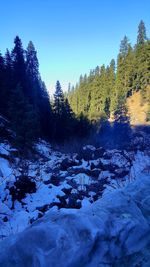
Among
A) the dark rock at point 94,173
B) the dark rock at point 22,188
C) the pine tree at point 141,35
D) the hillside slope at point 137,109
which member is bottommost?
the dark rock at point 94,173

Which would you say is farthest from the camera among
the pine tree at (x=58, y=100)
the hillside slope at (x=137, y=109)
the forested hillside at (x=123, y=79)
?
the forested hillside at (x=123, y=79)

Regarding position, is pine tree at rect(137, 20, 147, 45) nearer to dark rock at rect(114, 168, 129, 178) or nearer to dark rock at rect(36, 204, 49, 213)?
dark rock at rect(114, 168, 129, 178)

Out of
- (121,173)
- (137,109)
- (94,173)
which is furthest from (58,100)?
(121,173)

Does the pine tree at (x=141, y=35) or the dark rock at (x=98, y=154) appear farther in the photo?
the pine tree at (x=141, y=35)

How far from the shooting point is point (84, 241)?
325cm

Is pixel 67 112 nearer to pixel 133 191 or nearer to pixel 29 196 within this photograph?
pixel 29 196

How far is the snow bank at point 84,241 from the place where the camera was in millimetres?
3051

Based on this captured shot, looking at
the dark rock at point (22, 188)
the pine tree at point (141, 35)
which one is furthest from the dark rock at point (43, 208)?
the pine tree at point (141, 35)

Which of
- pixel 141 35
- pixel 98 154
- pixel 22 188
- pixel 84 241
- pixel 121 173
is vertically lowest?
pixel 98 154

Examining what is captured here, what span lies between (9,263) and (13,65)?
36638 millimetres

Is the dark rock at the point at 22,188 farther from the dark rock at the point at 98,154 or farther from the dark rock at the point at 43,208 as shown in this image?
the dark rock at the point at 98,154

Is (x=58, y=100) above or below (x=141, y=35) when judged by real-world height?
below

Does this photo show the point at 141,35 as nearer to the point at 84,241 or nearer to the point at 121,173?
the point at 121,173

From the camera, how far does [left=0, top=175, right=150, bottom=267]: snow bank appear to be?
3051 mm
